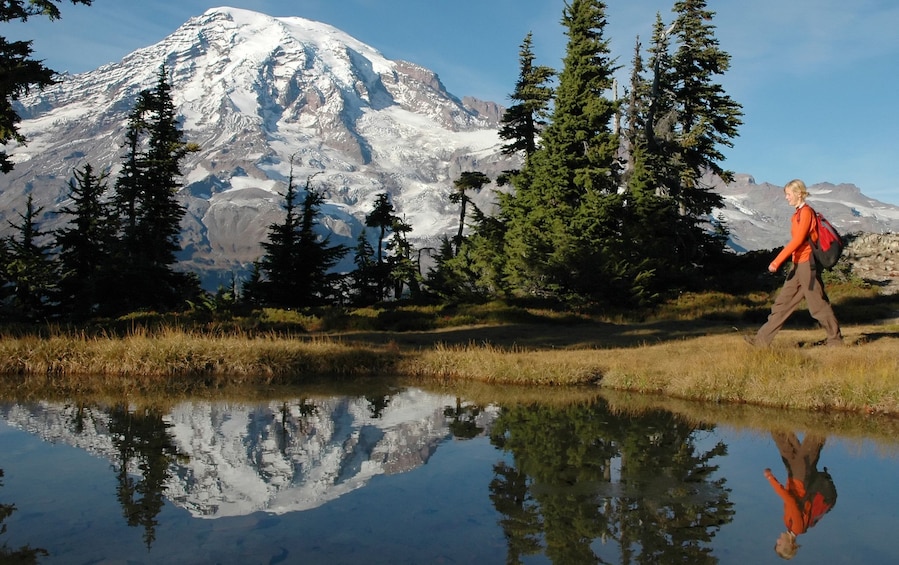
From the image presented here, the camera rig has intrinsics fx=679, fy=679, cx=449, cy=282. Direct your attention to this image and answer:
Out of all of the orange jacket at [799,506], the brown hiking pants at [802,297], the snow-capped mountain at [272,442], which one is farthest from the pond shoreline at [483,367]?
the orange jacket at [799,506]

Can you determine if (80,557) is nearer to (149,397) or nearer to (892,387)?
(149,397)

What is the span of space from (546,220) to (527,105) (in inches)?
437

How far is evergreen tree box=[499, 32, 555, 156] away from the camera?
4050 centimetres

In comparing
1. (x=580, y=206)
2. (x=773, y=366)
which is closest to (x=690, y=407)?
(x=773, y=366)

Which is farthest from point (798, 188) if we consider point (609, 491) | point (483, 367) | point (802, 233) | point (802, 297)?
point (609, 491)

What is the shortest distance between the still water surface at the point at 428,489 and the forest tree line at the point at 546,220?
19.0m

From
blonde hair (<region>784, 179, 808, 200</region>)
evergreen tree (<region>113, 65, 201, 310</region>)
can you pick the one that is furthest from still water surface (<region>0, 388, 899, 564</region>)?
evergreen tree (<region>113, 65, 201, 310</region>)

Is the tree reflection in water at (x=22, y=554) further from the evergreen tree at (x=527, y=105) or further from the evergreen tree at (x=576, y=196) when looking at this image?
the evergreen tree at (x=527, y=105)

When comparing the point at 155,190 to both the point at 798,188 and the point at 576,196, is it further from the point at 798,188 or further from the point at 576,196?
the point at 798,188

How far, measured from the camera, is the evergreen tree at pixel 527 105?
4050 centimetres

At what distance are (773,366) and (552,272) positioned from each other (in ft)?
57.7

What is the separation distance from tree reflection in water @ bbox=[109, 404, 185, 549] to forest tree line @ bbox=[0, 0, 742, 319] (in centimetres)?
1725

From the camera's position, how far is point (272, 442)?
809 cm

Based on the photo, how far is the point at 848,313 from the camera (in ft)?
79.2
